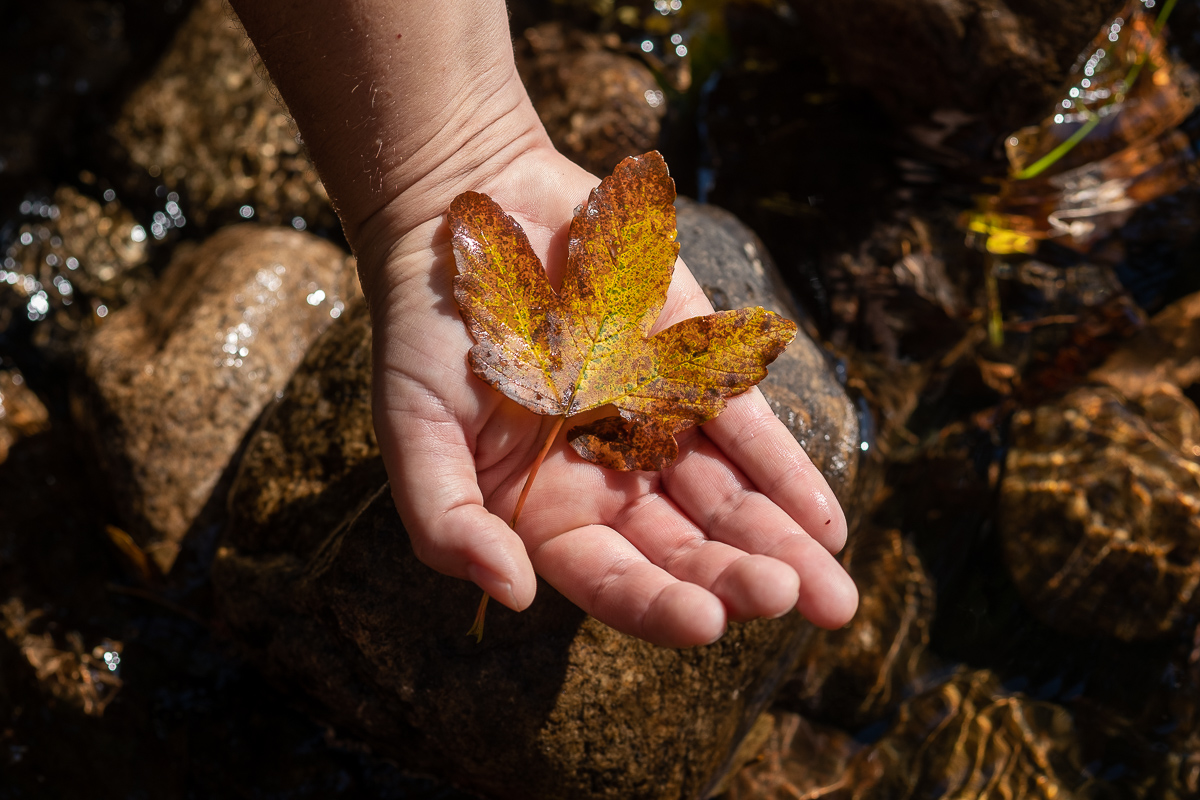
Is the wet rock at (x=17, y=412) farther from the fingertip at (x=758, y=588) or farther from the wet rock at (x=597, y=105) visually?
the fingertip at (x=758, y=588)

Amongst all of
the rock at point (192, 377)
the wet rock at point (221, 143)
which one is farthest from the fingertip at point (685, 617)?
the wet rock at point (221, 143)

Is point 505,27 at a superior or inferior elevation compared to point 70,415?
superior

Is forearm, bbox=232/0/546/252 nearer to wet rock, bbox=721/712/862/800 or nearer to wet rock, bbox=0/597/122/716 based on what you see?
wet rock, bbox=0/597/122/716

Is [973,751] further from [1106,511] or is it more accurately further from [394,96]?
[394,96]

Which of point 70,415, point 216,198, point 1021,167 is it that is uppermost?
point 1021,167

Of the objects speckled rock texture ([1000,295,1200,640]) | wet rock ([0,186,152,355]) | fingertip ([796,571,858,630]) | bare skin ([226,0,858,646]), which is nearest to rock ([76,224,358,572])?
wet rock ([0,186,152,355])

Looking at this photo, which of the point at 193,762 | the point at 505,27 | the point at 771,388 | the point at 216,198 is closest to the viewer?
the point at 505,27

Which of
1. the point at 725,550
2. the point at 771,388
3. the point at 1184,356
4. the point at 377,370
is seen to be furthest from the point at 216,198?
the point at 1184,356

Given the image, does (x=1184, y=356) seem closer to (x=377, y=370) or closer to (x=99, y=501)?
(x=377, y=370)

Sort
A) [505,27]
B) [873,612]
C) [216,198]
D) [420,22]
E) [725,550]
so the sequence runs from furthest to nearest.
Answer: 1. [216,198]
2. [873,612]
3. [505,27]
4. [420,22]
5. [725,550]
